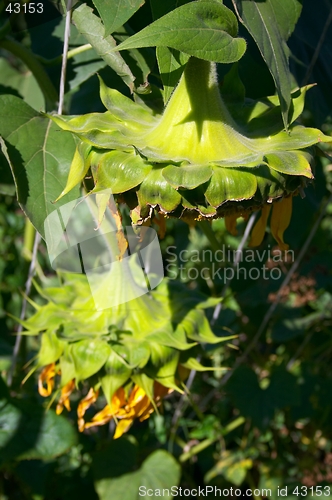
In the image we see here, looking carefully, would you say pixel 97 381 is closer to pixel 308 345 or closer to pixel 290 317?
pixel 290 317

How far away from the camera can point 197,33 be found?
1.41ft

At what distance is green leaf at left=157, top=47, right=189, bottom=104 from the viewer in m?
0.51

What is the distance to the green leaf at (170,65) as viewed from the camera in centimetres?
51

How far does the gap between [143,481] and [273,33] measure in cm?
88

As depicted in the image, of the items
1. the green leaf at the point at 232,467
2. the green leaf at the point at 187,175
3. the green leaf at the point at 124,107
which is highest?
the green leaf at the point at 124,107

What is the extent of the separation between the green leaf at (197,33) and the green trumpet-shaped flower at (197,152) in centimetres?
10

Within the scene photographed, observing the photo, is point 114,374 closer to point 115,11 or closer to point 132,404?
A: point 132,404

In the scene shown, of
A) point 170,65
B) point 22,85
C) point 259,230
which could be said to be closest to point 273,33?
point 170,65

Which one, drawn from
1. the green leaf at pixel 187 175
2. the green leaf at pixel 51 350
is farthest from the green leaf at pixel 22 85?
the green leaf at pixel 187 175

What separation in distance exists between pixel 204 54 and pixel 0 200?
130cm

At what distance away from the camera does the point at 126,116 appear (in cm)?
59

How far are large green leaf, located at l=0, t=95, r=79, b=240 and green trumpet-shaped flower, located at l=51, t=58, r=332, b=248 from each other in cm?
6

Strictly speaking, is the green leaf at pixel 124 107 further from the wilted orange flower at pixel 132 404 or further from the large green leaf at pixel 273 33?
the wilted orange flower at pixel 132 404

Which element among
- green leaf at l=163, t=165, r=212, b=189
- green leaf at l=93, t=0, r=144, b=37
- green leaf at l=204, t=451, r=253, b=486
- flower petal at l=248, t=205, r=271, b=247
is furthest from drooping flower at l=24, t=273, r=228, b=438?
green leaf at l=204, t=451, r=253, b=486
